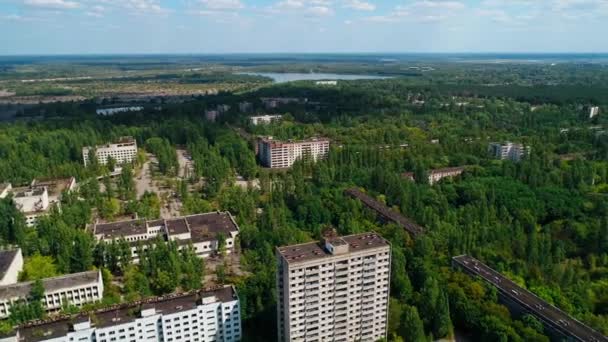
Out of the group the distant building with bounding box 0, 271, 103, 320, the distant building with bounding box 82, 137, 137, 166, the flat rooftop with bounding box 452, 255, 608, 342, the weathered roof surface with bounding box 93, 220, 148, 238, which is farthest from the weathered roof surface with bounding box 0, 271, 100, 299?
the distant building with bounding box 82, 137, 137, 166

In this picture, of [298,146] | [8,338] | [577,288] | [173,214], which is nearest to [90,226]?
[173,214]

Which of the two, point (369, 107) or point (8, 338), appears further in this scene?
point (369, 107)

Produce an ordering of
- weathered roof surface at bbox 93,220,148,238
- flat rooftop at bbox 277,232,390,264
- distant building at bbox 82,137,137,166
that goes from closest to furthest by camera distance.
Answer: flat rooftop at bbox 277,232,390,264 < weathered roof surface at bbox 93,220,148,238 < distant building at bbox 82,137,137,166

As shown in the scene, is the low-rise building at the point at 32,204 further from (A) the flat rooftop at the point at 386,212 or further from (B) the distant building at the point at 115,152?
(A) the flat rooftop at the point at 386,212

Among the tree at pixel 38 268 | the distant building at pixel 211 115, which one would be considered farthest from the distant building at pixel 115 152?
the distant building at pixel 211 115

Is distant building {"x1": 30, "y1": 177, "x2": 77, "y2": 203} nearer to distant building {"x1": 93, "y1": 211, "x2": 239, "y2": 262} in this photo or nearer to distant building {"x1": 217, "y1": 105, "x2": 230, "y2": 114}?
distant building {"x1": 93, "y1": 211, "x2": 239, "y2": 262}

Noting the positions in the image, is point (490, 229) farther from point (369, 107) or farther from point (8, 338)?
point (369, 107)

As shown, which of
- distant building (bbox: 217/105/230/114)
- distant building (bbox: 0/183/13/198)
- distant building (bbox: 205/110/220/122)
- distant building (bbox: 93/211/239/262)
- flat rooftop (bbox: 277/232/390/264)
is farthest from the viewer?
distant building (bbox: 217/105/230/114)
